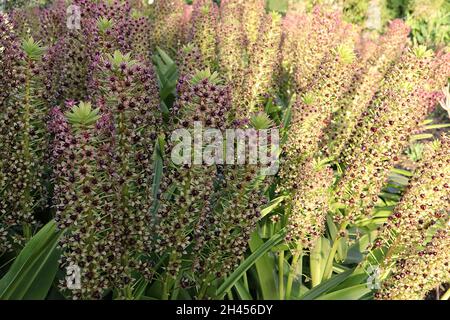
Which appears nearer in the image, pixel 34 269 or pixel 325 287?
pixel 34 269

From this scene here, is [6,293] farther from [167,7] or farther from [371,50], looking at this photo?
[371,50]

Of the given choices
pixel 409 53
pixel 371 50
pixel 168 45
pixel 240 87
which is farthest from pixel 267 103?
pixel 371 50

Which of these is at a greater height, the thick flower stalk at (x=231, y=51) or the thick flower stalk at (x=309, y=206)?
the thick flower stalk at (x=231, y=51)

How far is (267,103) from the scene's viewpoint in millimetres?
5230

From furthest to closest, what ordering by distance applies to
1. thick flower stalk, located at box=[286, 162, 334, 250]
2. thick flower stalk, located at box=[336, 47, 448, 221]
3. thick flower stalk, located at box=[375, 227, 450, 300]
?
thick flower stalk, located at box=[336, 47, 448, 221] → thick flower stalk, located at box=[286, 162, 334, 250] → thick flower stalk, located at box=[375, 227, 450, 300]

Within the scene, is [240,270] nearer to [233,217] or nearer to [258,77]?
[233,217]

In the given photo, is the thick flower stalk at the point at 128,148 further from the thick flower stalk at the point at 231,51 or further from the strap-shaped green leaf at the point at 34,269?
the thick flower stalk at the point at 231,51

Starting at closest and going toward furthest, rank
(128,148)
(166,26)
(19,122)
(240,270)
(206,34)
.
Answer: (128,148)
(19,122)
(240,270)
(206,34)
(166,26)

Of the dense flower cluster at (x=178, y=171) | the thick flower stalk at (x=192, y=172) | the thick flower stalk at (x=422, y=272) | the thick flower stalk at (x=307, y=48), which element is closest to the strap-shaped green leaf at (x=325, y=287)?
the dense flower cluster at (x=178, y=171)

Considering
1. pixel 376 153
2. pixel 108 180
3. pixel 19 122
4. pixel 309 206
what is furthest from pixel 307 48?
pixel 108 180

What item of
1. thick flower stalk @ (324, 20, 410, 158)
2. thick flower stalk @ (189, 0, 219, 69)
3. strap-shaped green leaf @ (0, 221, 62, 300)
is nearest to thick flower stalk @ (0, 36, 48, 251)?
strap-shaped green leaf @ (0, 221, 62, 300)

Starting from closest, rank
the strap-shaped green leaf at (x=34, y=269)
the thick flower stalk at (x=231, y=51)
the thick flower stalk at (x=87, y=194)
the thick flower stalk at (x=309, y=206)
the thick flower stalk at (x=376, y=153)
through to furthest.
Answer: the thick flower stalk at (x=87, y=194) < the strap-shaped green leaf at (x=34, y=269) < the thick flower stalk at (x=309, y=206) < the thick flower stalk at (x=376, y=153) < the thick flower stalk at (x=231, y=51)

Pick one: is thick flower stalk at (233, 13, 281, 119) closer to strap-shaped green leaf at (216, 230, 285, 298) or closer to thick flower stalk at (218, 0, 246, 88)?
thick flower stalk at (218, 0, 246, 88)
